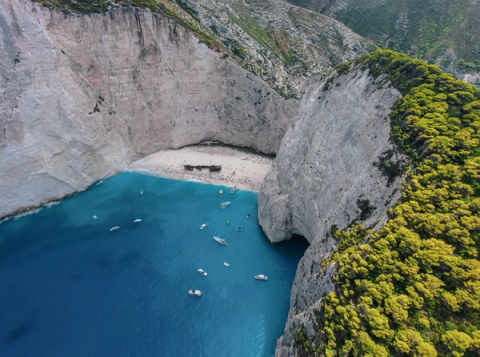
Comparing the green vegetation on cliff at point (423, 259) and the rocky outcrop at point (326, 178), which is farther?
the rocky outcrop at point (326, 178)

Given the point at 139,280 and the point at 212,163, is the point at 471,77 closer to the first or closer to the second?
the point at 212,163

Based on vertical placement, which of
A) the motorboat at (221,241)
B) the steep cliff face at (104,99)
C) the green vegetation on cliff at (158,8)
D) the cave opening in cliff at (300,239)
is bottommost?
the motorboat at (221,241)

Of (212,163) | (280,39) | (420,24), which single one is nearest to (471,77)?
(420,24)

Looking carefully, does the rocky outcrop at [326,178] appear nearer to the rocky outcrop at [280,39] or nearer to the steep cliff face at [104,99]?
the steep cliff face at [104,99]

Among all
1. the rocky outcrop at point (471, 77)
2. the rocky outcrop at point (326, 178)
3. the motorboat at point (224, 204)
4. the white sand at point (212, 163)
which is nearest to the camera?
the rocky outcrop at point (326, 178)

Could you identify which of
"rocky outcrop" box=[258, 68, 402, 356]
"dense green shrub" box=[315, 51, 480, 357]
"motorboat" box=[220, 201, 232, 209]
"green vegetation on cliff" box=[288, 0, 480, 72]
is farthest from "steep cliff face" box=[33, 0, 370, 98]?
"dense green shrub" box=[315, 51, 480, 357]

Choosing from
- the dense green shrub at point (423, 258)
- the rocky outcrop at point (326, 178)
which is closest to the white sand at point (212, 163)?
the rocky outcrop at point (326, 178)

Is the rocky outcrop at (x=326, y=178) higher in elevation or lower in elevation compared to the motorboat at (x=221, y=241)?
higher

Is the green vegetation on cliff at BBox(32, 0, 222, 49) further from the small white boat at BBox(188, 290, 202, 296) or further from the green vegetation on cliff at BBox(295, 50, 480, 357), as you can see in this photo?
the small white boat at BBox(188, 290, 202, 296)
